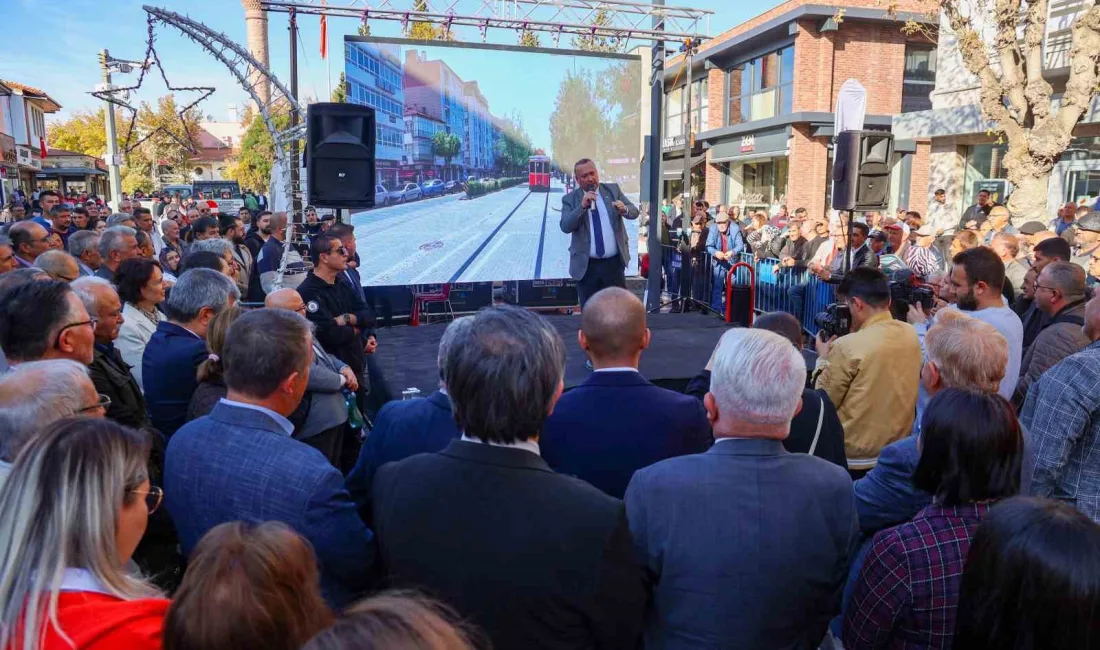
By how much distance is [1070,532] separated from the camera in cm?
128

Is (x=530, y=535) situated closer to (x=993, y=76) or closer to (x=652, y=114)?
(x=652, y=114)

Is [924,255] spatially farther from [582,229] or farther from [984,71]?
[984,71]

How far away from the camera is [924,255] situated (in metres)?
7.85

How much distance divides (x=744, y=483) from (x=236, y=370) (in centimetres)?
139

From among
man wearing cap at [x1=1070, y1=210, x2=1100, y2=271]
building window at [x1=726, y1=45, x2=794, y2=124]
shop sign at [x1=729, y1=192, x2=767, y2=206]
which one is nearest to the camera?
man wearing cap at [x1=1070, y1=210, x2=1100, y2=271]

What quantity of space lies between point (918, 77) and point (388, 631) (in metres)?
23.7

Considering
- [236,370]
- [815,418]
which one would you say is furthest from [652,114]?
[236,370]

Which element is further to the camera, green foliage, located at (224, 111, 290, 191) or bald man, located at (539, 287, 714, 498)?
green foliage, located at (224, 111, 290, 191)

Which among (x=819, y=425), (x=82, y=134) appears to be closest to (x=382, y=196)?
(x=819, y=425)

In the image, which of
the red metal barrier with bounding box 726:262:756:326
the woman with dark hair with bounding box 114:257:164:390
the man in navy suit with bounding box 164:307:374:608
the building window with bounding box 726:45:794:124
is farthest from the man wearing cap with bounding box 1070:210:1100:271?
the building window with bounding box 726:45:794:124

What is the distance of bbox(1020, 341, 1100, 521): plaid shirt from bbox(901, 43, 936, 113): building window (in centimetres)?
2060

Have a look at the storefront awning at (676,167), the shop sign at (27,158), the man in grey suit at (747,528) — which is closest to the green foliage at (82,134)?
the shop sign at (27,158)

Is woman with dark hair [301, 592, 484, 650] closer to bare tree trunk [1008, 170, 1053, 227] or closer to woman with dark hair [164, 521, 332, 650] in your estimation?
woman with dark hair [164, 521, 332, 650]

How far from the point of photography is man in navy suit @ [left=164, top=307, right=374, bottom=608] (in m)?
1.77
